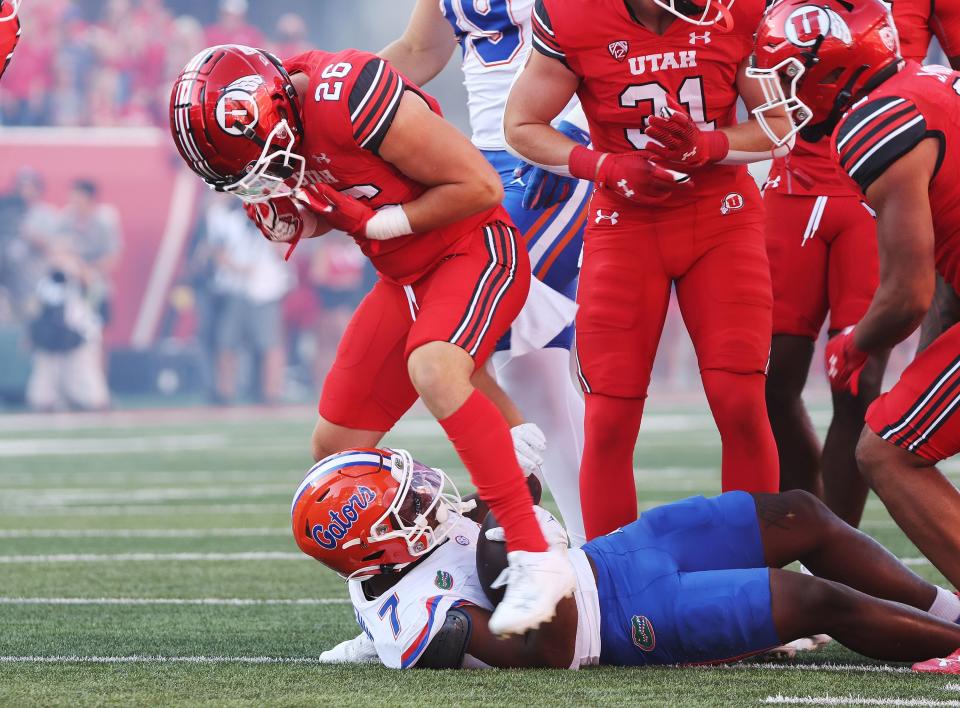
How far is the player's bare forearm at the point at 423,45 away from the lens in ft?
15.3

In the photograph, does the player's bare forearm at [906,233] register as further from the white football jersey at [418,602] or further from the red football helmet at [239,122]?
the red football helmet at [239,122]

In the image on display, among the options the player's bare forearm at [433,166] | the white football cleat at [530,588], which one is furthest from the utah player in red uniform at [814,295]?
the white football cleat at [530,588]

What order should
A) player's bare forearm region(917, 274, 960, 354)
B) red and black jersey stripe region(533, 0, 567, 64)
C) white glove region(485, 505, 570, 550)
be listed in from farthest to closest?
1. player's bare forearm region(917, 274, 960, 354)
2. red and black jersey stripe region(533, 0, 567, 64)
3. white glove region(485, 505, 570, 550)

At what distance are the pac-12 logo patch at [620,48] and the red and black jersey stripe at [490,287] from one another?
1.67 feet

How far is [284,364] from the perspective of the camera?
16.0m

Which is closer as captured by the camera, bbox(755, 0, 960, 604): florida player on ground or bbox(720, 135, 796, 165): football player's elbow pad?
bbox(755, 0, 960, 604): florida player on ground

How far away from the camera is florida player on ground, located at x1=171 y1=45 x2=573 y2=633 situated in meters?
3.29

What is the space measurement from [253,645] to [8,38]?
160 centimetres

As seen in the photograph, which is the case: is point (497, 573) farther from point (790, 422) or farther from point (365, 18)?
point (365, 18)

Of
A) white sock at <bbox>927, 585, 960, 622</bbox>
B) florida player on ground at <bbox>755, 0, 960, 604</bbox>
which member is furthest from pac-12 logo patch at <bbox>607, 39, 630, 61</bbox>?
white sock at <bbox>927, 585, 960, 622</bbox>

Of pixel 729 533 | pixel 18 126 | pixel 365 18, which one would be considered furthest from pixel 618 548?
pixel 365 18

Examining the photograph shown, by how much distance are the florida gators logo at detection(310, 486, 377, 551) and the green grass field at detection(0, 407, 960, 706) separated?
11.1 inches

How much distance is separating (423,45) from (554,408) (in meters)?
1.25

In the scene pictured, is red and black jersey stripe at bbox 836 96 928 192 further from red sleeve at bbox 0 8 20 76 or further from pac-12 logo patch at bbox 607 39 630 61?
red sleeve at bbox 0 8 20 76
